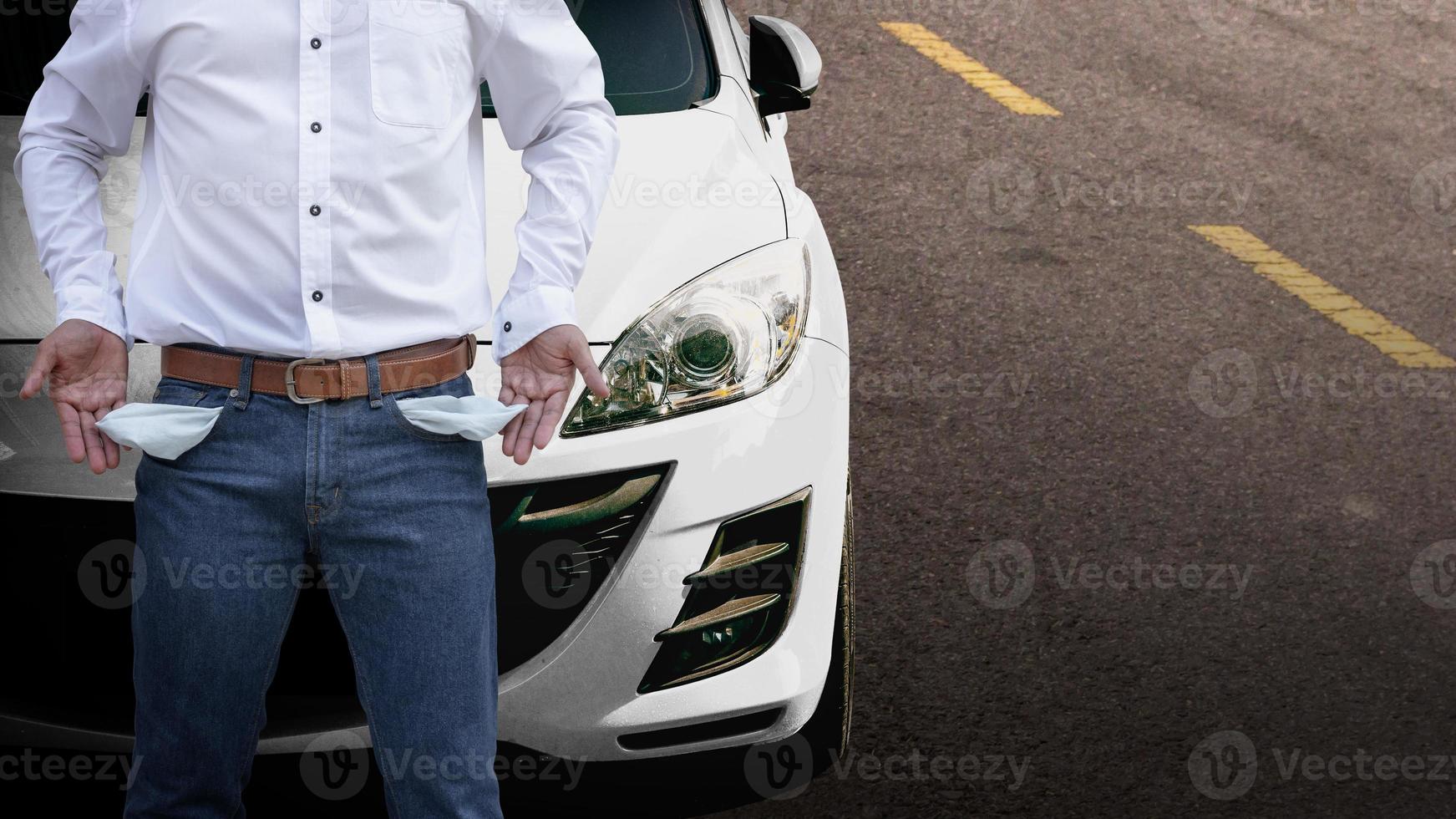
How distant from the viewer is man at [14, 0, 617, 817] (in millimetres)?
1865

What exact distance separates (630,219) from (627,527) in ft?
1.99

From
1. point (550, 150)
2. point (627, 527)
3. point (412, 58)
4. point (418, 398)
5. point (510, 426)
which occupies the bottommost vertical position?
point (627, 527)

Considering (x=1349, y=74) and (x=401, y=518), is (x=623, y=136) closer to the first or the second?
(x=401, y=518)

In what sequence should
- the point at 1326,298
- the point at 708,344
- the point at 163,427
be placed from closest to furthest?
the point at 163,427 → the point at 708,344 → the point at 1326,298

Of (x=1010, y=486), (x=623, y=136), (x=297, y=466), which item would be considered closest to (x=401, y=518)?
(x=297, y=466)

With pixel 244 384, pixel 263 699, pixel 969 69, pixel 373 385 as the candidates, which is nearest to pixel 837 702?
pixel 263 699

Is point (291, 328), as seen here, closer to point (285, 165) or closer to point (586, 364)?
point (285, 165)

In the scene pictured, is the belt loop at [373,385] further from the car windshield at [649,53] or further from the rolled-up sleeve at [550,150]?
the car windshield at [649,53]

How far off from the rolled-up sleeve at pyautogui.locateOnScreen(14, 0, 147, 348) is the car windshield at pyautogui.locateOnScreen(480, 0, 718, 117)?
1180 millimetres

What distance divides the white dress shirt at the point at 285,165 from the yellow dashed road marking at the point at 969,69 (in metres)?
5.79

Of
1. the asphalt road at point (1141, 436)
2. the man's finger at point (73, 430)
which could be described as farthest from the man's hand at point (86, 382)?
the asphalt road at point (1141, 436)

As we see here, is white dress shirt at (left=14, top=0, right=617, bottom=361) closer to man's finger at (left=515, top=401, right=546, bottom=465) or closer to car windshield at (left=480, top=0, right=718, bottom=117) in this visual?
man's finger at (left=515, top=401, right=546, bottom=465)

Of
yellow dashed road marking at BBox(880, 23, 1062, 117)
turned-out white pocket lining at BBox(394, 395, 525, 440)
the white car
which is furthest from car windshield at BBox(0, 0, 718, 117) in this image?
yellow dashed road marking at BBox(880, 23, 1062, 117)

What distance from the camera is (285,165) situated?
73.1 inches
